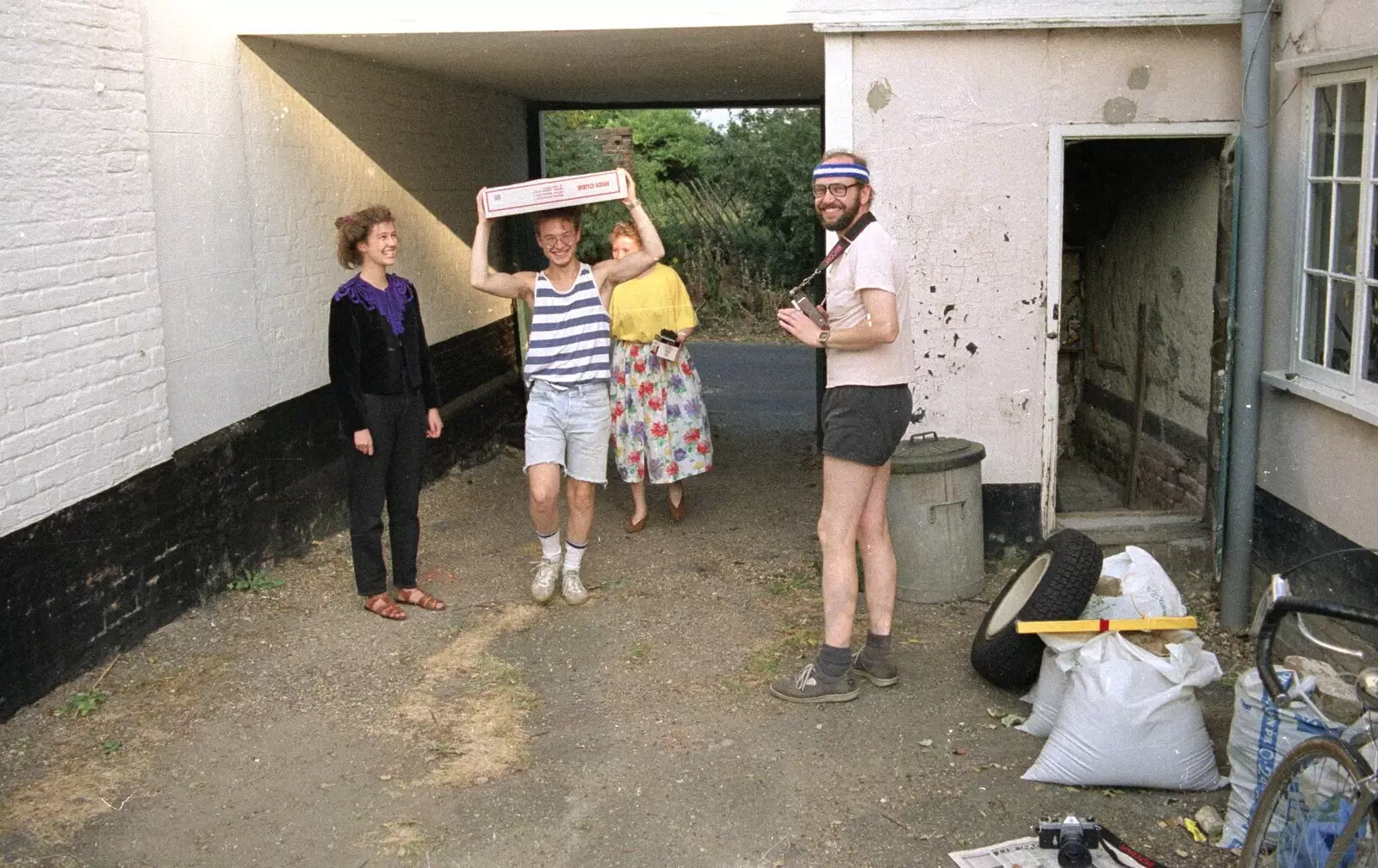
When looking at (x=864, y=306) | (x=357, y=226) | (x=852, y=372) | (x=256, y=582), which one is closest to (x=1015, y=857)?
(x=852, y=372)

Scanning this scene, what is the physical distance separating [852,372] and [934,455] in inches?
58.4

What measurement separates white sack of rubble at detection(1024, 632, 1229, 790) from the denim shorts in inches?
97.4

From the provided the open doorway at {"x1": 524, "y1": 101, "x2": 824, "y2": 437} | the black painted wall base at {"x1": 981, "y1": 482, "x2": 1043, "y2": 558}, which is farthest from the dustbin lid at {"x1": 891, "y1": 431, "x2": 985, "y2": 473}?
the open doorway at {"x1": 524, "y1": 101, "x2": 824, "y2": 437}

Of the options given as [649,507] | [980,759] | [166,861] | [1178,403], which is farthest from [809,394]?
[166,861]

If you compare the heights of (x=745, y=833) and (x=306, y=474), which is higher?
(x=306, y=474)

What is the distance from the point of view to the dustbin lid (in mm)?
6113

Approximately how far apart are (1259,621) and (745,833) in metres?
1.71

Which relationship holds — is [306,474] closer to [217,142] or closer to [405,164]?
[217,142]

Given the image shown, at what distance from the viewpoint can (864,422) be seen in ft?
15.8

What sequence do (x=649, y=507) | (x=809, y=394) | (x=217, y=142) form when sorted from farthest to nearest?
1. (x=809, y=394)
2. (x=649, y=507)
3. (x=217, y=142)

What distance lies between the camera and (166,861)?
411cm

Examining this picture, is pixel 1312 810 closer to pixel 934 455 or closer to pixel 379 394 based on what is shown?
pixel 934 455

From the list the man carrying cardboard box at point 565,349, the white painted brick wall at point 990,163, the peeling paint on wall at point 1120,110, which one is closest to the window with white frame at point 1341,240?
the white painted brick wall at point 990,163

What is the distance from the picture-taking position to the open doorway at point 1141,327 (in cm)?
696
